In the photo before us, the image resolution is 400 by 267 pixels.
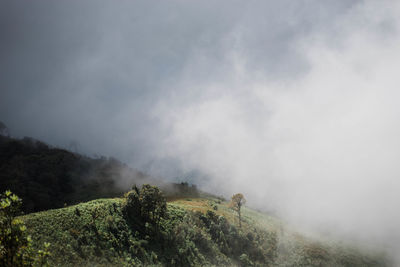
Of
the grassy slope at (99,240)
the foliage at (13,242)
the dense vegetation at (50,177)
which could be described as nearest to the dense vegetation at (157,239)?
the grassy slope at (99,240)

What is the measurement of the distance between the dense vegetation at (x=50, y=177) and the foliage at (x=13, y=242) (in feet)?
262

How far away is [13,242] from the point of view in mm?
13641

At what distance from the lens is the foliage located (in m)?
13.2

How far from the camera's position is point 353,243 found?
8175 centimetres

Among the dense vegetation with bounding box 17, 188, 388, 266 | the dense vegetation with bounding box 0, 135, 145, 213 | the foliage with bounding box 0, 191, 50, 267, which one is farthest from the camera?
the dense vegetation with bounding box 0, 135, 145, 213

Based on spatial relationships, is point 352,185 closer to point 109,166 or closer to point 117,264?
point 109,166

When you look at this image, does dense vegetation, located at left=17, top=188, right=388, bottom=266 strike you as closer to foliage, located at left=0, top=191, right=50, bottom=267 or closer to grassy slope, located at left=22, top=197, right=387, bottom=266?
grassy slope, located at left=22, top=197, right=387, bottom=266

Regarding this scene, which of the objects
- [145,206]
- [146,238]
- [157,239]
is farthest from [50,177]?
[157,239]

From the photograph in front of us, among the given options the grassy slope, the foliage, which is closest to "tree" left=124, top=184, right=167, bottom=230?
the grassy slope

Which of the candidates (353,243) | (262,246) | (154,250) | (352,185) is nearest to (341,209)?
(353,243)

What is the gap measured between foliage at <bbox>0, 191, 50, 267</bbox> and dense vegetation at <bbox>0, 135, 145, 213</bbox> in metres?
79.8

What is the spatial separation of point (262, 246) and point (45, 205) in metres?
81.2

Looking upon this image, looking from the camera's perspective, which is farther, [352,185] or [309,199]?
[352,185]

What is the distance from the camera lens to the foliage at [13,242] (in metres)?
13.2
